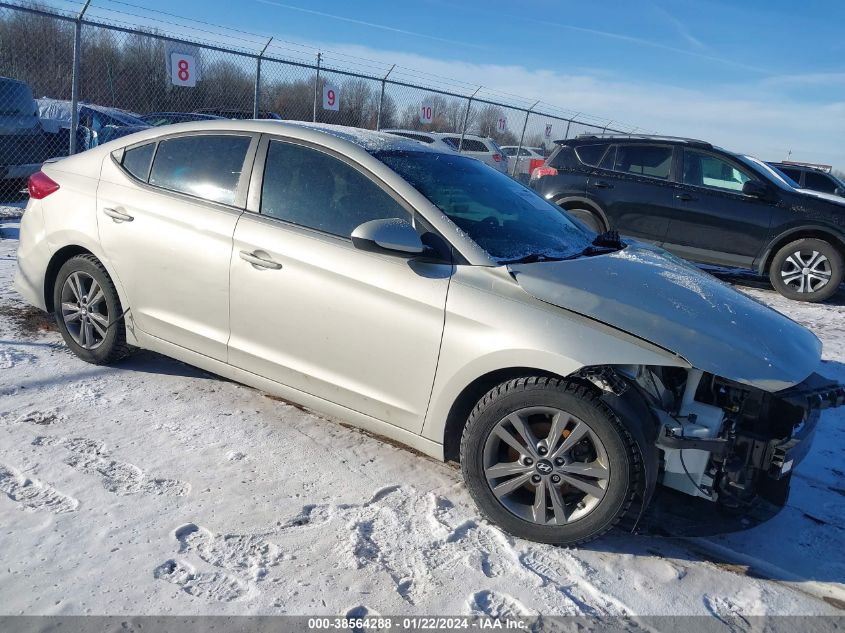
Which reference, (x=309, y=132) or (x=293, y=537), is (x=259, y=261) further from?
(x=293, y=537)

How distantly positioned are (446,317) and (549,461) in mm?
754

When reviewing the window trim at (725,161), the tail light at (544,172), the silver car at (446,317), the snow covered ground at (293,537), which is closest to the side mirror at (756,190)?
the window trim at (725,161)

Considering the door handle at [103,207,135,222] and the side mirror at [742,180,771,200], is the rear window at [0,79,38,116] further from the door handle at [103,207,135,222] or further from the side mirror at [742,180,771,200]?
the side mirror at [742,180,771,200]

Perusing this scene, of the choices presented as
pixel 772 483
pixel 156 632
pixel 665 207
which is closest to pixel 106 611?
pixel 156 632

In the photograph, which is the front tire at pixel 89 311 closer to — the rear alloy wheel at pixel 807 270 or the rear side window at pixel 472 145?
the rear alloy wheel at pixel 807 270

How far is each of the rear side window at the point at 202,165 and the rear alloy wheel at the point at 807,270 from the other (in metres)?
7.10

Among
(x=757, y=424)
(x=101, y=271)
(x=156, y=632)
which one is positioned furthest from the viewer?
(x=101, y=271)

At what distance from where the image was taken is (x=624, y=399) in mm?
2693

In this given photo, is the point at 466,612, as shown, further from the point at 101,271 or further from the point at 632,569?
the point at 101,271

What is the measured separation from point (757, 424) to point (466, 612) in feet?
4.81

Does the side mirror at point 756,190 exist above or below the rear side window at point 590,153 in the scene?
below

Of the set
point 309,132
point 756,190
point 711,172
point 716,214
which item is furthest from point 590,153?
point 309,132

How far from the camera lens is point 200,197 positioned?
383 cm

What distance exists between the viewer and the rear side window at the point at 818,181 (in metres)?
13.4
